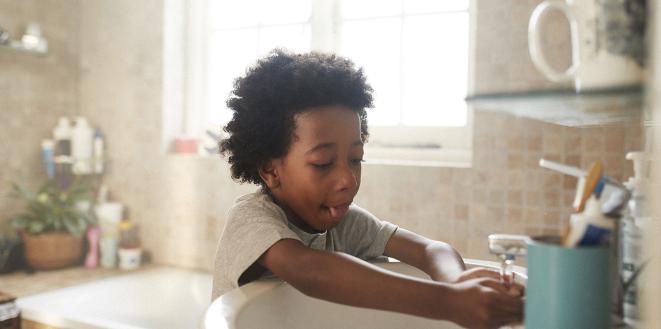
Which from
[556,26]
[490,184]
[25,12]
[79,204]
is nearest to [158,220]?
[79,204]

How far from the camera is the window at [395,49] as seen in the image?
1750 mm

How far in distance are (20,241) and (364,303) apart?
1812 mm

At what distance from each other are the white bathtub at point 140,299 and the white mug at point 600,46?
1.49 metres

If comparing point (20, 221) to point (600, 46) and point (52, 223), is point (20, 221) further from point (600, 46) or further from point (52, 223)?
point (600, 46)

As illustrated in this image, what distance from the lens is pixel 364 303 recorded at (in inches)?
24.3

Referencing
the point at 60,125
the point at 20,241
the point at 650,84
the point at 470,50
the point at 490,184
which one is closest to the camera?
the point at 650,84

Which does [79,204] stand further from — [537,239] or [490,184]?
[537,239]

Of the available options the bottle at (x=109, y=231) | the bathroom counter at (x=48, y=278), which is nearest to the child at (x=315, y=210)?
the bathroom counter at (x=48, y=278)

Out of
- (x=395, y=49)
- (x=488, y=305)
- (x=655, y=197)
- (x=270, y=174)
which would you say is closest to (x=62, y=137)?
(x=395, y=49)

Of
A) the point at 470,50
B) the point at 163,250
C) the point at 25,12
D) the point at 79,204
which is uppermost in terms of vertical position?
the point at 25,12

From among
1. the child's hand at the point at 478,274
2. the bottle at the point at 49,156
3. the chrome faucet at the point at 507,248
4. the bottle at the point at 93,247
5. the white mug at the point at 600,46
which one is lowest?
the bottle at the point at 93,247

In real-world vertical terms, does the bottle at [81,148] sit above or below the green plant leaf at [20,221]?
above

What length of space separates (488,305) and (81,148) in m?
1.99

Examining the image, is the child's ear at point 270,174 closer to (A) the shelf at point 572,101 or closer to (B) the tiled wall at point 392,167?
(A) the shelf at point 572,101
